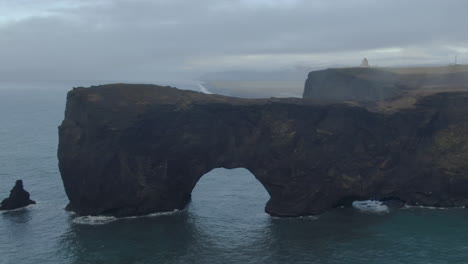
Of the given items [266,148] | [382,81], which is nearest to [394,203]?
[266,148]

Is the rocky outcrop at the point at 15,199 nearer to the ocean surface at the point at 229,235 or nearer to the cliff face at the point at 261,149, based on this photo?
the ocean surface at the point at 229,235

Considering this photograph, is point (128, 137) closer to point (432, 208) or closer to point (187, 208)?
point (187, 208)

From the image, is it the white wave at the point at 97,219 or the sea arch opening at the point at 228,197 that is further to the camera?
Result: the sea arch opening at the point at 228,197

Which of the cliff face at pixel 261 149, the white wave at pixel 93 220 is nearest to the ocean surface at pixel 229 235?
the white wave at pixel 93 220

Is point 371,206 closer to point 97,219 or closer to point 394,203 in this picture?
point 394,203

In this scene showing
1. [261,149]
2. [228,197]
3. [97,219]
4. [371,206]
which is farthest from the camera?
[228,197]
